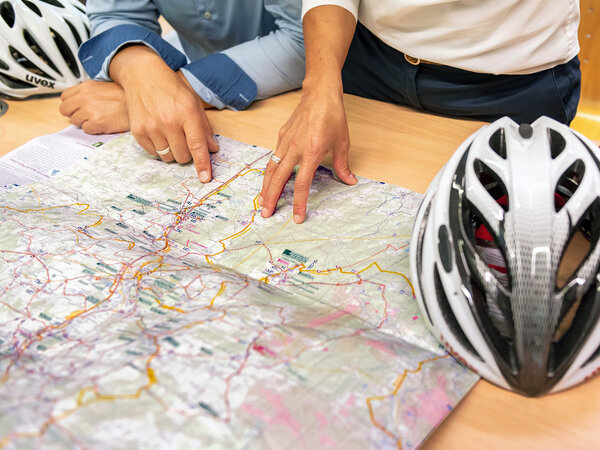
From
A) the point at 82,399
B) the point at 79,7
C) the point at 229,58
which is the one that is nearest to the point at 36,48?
the point at 79,7

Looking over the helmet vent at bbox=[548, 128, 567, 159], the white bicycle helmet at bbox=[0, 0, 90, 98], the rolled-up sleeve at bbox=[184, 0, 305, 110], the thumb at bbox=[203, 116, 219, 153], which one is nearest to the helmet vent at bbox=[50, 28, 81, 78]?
the white bicycle helmet at bbox=[0, 0, 90, 98]

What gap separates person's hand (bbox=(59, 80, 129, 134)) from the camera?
91 centimetres

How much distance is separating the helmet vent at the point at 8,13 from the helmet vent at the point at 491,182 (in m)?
0.88

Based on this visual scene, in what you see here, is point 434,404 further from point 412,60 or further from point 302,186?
point 412,60

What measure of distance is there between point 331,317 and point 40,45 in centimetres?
80

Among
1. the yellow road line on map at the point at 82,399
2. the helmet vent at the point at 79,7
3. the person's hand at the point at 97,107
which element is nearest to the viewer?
the yellow road line on map at the point at 82,399

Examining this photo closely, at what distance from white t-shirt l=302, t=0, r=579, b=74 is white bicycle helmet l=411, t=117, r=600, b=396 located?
21 centimetres

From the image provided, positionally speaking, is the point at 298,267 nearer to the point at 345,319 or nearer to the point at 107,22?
the point at 345,319

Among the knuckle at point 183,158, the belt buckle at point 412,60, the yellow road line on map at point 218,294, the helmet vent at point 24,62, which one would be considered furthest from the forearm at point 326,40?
the helmet vent at point 24,62

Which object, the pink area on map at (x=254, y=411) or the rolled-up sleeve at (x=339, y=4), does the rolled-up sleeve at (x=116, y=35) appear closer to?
the rolled-up sleeve at (x=339, y=4)

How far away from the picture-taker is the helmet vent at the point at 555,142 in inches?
21.9

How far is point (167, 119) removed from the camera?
0.81m

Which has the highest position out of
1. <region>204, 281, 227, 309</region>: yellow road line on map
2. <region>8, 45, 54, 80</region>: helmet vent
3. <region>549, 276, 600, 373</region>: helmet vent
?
<region>8, 45, 54, 80</region>: helmet vent

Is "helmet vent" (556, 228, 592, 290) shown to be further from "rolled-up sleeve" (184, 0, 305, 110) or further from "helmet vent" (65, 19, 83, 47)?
"helmet vent" (65, 19, 83, 47)
